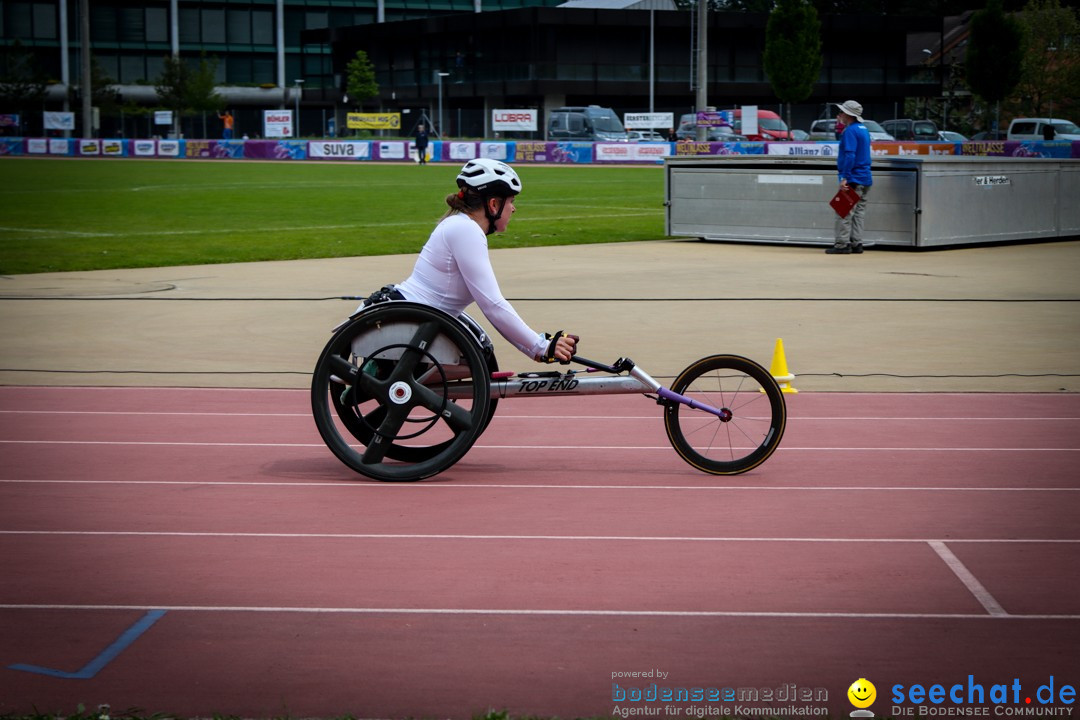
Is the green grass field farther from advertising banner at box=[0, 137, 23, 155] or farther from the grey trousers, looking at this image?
advertising banner at box=[0, 137, 23, 155]

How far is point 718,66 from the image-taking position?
3499 inches

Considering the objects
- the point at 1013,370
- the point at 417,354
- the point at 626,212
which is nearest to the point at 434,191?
the point at 626,212

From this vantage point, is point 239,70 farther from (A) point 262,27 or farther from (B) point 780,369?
(B) point 780,369

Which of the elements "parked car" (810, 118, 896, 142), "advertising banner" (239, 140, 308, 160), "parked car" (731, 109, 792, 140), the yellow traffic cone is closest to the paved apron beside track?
the yellow traffic cone

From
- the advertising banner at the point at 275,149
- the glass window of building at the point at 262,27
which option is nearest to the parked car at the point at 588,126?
the advertising banner at the point at 275,149

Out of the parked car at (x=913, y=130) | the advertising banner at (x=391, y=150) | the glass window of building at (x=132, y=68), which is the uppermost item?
the glass window of building at (x=132, y=68)

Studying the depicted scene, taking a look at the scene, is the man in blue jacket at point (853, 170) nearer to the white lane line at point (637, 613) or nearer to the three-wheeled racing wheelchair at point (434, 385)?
the three-wheeled racing wheelchair at point (434, 385)

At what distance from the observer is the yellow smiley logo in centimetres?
444

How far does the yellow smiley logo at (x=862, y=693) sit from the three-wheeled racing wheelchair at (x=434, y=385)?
2.95 metres

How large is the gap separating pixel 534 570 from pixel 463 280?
208cm

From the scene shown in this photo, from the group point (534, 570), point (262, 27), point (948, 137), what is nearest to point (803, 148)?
point (948, 137)

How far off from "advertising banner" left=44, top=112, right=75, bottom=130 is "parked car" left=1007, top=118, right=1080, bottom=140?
5262cm

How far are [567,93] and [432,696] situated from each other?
8150cm

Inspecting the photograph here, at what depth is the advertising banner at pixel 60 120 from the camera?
84625 millimetres
